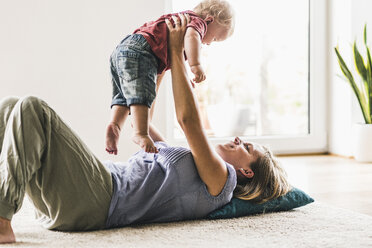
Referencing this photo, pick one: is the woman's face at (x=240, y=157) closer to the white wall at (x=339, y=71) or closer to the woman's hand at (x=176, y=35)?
the woman's hand at (x=176, y=35)

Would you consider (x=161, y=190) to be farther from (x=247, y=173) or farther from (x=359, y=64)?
(x=359, y=64)

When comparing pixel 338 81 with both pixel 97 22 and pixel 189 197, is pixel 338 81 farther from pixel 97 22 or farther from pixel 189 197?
pixel 189 197

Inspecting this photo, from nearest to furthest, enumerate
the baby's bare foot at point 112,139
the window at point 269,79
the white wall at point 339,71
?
the baby's bare foot at point 112,139 → the white wall at point 339,71 → the window at point 269,79

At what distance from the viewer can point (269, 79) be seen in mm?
4176

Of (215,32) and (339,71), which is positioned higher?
(215,32)

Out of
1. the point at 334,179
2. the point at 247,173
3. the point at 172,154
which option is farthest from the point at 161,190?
the point at 334,179

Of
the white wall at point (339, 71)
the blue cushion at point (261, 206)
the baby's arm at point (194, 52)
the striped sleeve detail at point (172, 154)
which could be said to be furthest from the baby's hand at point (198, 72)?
the white wall at point (339, 71)

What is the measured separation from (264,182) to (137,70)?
0.66 meters

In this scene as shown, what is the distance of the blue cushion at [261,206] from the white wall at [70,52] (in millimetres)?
1641

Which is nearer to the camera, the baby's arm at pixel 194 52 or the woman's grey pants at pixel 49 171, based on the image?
the woman's grey pants at pixel 49 171

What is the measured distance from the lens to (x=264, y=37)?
411cm

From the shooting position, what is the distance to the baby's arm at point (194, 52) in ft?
5.78

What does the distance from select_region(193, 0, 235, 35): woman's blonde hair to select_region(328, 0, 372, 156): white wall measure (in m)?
2.10

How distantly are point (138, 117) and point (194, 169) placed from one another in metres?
0.28
